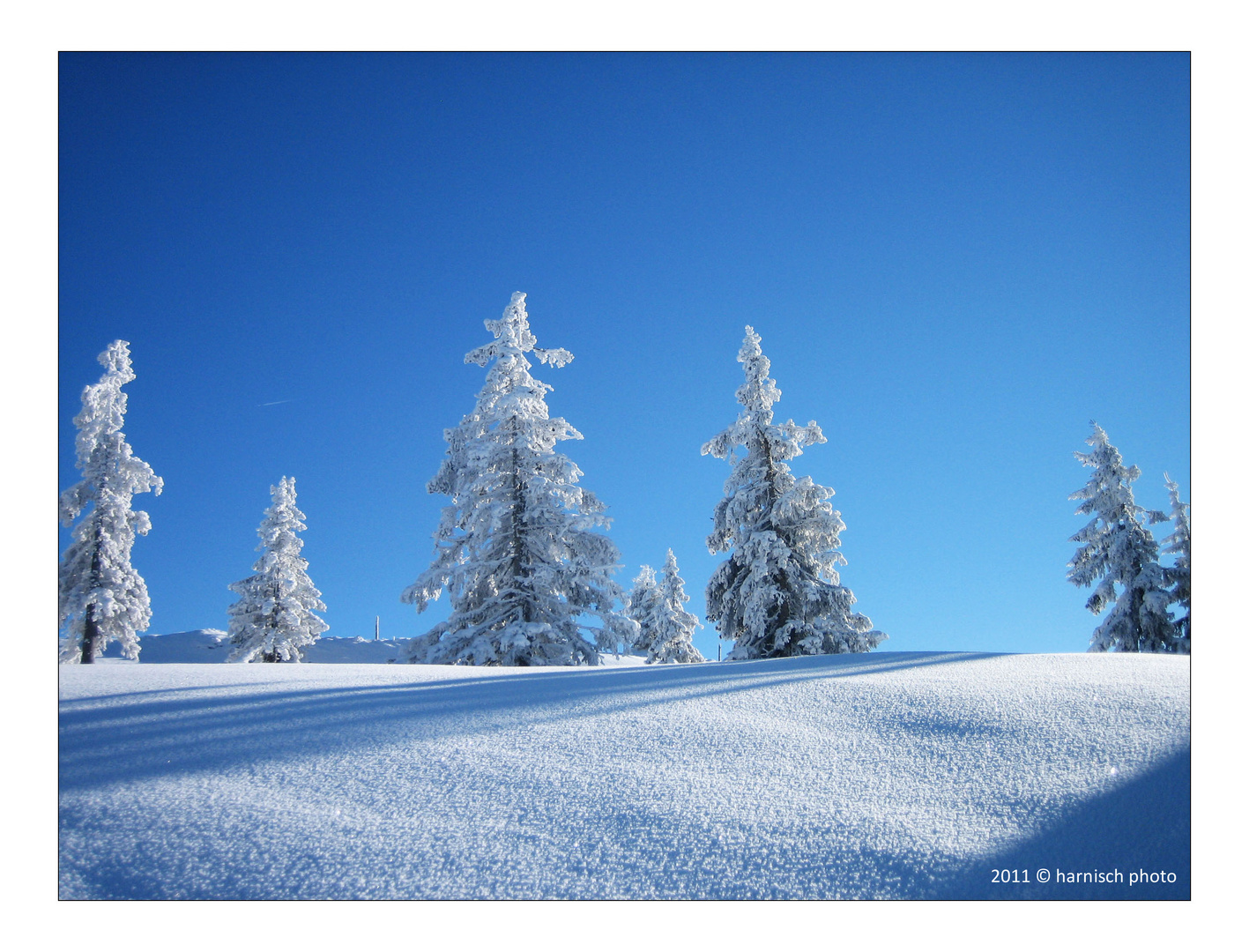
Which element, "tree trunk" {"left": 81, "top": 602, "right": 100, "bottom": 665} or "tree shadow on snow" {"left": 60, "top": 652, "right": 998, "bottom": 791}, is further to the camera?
"tree trunk" {"left": 81, "top": 602, "right": 100, "bottom": 665}

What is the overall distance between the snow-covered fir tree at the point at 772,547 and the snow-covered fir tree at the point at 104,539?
1681 cm

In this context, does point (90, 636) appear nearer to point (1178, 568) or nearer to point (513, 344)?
point (513, 344)

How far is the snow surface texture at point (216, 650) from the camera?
28.6 meters

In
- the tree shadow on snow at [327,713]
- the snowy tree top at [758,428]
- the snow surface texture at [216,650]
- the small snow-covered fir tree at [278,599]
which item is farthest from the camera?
the snow surface texture at [216,650]

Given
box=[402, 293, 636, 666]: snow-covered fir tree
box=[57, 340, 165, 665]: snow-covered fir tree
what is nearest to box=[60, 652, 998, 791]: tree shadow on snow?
box=[402, 293, 636, 666]: snow-covered fir tree

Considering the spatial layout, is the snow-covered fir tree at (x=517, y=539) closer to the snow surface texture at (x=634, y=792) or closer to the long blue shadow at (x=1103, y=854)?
the snow surface texture at (x=634, y=792)

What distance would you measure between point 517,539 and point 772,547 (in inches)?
246

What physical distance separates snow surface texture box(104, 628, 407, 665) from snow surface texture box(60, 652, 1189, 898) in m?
24.7

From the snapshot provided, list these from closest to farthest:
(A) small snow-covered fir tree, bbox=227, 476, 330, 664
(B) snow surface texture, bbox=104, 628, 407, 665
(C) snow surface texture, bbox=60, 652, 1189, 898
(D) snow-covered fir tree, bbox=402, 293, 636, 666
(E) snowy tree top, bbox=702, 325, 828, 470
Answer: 1. (C) snow surface texture, bbox=60, 652, 1189, 898
2. (D) snow-covered fir tree, bbox=402, 293, 636, 666
3. (E) snowy tree top, bbox=702, 325, 828, 470
4. (A) small snow-covered fir tree, bbox=227, 476, 330, 664
5. (B) snow surface texture, bbox=104, 628, 407, 665

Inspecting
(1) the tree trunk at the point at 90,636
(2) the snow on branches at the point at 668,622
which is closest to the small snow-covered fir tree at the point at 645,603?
(2) the snow on branches at the point at 668,622

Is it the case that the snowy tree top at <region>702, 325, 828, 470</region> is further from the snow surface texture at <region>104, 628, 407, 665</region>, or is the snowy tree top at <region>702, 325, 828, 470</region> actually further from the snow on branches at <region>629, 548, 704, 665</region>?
the snow surface texture at <region>104, 628, 407, 665</region>

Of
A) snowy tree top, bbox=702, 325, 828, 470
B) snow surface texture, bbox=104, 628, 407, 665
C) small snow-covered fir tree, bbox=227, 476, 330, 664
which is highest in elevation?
snowy tree top, bbox=702, 325, 828, 470

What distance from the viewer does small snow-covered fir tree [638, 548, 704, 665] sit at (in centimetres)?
3031
